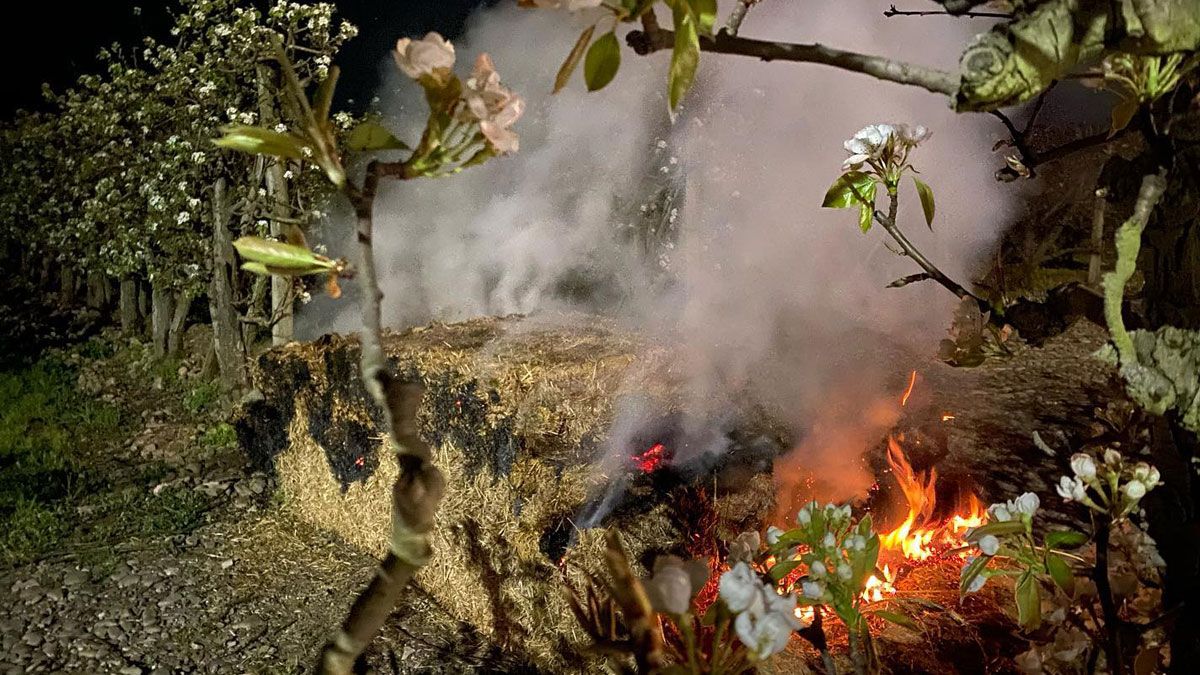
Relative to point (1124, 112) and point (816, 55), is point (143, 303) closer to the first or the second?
point (816, 55)

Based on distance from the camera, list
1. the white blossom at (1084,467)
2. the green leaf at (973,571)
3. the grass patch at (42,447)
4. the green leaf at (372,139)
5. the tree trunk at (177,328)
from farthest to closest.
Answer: the tree trunk at (177,328) < the grass patch at (42,447) < the green leaf at (973,571) < the white blossom at (1084,467) < the green leaf at (372,139)

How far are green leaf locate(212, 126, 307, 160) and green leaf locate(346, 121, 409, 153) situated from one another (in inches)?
3.4

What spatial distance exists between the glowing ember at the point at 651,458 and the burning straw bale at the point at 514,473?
0.09 meters

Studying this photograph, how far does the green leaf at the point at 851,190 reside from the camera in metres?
1.46

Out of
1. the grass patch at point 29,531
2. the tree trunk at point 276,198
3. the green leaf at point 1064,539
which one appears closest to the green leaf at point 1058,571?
the green leaf at point 1064,539

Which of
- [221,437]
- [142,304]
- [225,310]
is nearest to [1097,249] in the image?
[221,437]

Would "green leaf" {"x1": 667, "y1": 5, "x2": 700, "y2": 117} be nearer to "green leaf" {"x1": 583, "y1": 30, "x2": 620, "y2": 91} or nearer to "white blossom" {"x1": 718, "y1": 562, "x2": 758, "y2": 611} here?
"green leaf" {"x1": 583, "y1": 30, "x2": 620, "y2": 91}

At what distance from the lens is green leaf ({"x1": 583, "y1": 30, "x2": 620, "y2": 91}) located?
0.84 m

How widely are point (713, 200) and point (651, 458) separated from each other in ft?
16.8

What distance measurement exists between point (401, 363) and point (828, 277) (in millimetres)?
5218

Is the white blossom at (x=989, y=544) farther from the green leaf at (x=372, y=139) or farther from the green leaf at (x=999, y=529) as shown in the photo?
the green leaf at (x=372, y=139)

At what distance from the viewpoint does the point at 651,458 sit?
3785 mm

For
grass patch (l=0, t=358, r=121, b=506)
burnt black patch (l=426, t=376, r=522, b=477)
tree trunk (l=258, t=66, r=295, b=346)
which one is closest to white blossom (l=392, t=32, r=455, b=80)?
burnt black patch (l=426, t=376, r=522, b=477)

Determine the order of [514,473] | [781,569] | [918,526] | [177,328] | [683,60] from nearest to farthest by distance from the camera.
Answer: [683,60]
[781,569]
[514,473]
[918,526]
[177,328]
